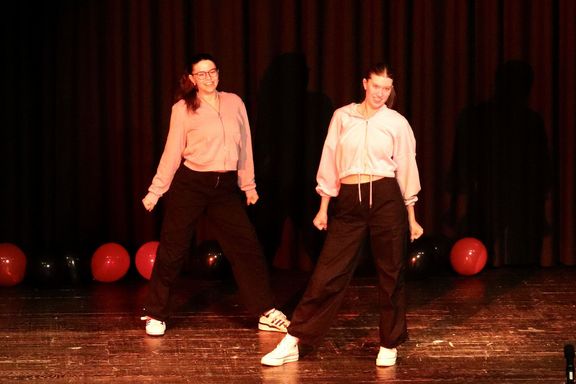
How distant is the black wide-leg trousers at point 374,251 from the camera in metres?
5.57

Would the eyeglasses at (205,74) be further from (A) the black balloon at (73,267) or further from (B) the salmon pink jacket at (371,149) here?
(A) the black balloon at (73,267)

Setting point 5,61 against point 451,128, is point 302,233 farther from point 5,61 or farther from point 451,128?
point 5,61

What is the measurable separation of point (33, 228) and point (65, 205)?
0.28 meters

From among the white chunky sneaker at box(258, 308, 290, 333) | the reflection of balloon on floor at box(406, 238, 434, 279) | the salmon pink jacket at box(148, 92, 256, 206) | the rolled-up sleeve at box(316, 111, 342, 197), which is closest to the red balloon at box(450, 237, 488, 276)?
the reflection of balloon on floor at box(406, 238, 434, 279)

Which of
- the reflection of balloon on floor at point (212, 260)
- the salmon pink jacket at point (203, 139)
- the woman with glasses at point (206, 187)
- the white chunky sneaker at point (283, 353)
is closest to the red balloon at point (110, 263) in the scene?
the reflection of balloon on floor at point (212, 260)

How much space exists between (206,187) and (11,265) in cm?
180

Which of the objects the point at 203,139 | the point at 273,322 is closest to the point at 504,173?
the point at 273,322

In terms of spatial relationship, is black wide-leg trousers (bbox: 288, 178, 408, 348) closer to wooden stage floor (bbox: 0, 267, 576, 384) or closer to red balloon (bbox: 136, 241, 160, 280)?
wooden stage floor (bbox: 0, 267, 576, 384)

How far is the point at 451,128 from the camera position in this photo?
7988 millimetres

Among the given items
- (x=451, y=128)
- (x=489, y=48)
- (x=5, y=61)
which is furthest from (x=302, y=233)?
(x=5, y=61)

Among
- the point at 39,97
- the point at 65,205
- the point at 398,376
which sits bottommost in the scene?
the point at 398,376

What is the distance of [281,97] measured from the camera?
7.82 m

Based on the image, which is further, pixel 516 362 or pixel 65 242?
pixel 65 242

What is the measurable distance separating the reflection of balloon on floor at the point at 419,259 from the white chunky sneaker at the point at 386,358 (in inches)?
70.1
